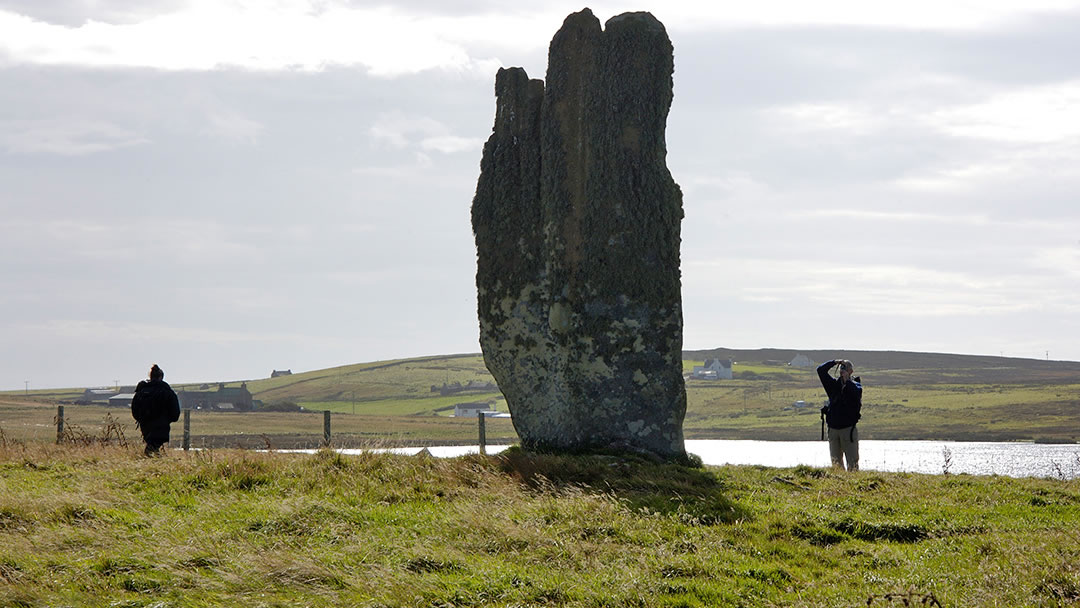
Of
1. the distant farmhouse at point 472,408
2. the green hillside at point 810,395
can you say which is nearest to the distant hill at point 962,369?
the green hillside at point 810,395

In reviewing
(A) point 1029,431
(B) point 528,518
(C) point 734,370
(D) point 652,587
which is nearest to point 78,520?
(B) point 528,518

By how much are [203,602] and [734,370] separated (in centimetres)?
17749

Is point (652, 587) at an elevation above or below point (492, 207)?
below

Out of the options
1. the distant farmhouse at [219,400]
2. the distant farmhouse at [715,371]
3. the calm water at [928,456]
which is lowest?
the calm water at [928,456]

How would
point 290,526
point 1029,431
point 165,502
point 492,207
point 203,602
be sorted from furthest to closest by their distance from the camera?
point 1029,431 < point 492,207 < point 165,502 < point 290,526 < point 203,602

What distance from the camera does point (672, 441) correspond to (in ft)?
60.8

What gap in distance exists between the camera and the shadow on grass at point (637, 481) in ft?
42.2

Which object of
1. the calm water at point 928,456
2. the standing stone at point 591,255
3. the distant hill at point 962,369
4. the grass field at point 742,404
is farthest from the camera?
the distant hill at point 962,369

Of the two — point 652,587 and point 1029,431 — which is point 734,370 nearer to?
point 1029,431

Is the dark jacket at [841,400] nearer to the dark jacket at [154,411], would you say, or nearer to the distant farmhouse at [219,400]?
the dark jacket at [154,411]

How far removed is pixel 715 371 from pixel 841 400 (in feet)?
510

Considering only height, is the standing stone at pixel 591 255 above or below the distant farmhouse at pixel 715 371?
above

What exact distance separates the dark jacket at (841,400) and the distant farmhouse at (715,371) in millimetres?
150882

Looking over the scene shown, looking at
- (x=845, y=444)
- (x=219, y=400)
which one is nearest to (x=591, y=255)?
(x=845, y=444)
